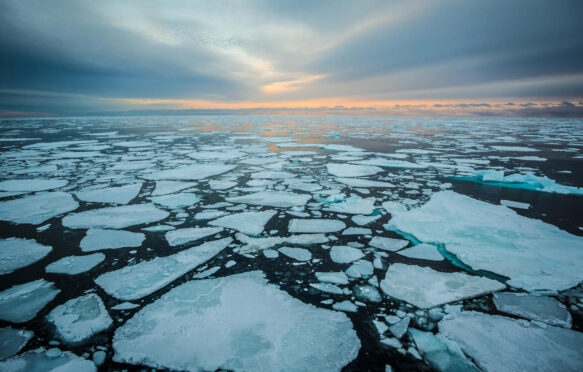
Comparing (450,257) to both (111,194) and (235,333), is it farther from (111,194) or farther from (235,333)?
(111,194)

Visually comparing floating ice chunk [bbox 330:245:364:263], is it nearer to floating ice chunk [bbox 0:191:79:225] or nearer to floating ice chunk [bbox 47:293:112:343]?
floating ice chunk [bbox 47:293:112:343]

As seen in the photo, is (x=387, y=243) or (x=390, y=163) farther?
(x=390, y=163)

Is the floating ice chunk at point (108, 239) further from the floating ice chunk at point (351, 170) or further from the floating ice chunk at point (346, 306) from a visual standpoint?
the floating ice chunk at point (351, 170)

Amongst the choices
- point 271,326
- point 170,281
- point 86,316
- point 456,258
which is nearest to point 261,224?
point 170,281

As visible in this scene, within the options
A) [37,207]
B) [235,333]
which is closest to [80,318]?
[235,333]

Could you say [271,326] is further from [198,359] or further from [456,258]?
[456,258]

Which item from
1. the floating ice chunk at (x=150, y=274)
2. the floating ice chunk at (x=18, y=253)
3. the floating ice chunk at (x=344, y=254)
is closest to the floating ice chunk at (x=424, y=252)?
the floating ice chunk at (x=344, y=254)

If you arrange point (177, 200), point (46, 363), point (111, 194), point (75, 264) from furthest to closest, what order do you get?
point (111, 194) < point (177, 200) < point (75, 264) < point (46, 363)
